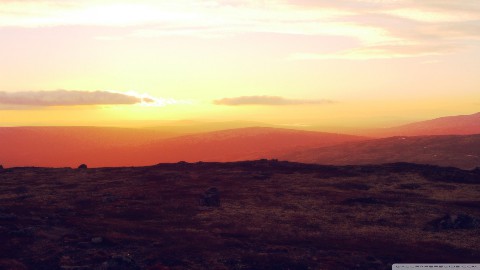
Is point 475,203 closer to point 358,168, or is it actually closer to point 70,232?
point 358,168

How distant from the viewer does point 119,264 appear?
32312mm

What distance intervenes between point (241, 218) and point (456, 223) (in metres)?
21.2

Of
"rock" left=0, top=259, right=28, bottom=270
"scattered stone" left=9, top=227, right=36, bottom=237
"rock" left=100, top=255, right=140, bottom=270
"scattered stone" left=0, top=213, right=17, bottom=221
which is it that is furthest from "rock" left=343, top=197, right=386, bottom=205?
"rock" left=0, top=259, right=28, bottom=270

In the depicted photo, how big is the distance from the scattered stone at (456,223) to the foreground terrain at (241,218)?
11cm

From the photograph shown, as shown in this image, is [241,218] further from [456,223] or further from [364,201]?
[456,223]

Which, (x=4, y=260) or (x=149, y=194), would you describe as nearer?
(x=4, y=260)

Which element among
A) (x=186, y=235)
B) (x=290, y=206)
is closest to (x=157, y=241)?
(x=186, y=235)

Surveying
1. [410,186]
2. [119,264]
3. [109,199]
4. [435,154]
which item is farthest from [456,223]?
[435,154]

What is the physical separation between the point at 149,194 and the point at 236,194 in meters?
11.4

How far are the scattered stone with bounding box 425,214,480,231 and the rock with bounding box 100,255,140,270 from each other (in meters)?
28.8

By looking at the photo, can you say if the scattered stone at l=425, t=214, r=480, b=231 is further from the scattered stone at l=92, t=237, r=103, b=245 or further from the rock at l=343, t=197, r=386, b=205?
the scattered stone at l=92, t=237, r=103, b=245

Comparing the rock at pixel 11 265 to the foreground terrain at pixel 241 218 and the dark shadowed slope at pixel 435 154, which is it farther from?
the dark shadowed slope at pixel 435 154

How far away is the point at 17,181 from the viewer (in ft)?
239

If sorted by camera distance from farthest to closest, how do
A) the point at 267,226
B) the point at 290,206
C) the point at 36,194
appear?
the point at 36,194 → the point at 290,206 → the point at 267,226
